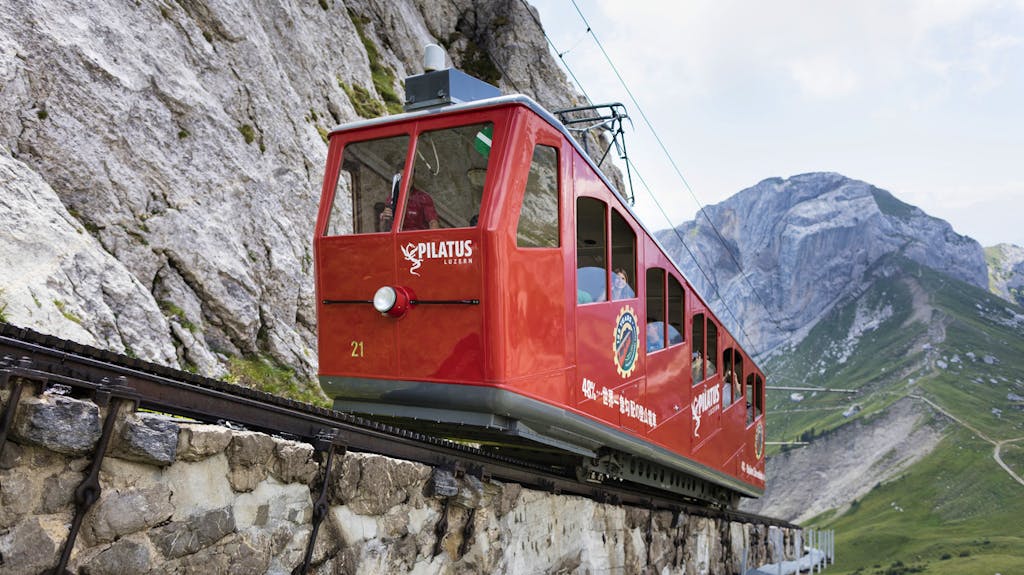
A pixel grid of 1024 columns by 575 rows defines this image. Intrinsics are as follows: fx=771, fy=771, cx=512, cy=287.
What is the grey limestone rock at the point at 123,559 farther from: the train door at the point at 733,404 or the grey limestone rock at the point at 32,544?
the train door at the point at 733,404

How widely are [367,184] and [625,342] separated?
3.10 metres

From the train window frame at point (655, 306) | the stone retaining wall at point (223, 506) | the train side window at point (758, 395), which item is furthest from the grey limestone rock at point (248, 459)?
the train side window at point (758, 395)

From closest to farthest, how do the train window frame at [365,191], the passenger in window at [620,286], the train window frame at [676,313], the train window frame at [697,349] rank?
the train window frame at [365,191] → the passenger in window at [620,286] → the train window frame at [676,313] → the train window frame at [697,349]

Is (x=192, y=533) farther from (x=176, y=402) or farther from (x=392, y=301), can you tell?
(x=392, y=301)

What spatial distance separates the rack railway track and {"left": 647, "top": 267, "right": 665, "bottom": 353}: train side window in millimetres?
3337

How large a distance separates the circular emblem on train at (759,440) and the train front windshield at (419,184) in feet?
39.3

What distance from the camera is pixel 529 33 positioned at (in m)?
36.2

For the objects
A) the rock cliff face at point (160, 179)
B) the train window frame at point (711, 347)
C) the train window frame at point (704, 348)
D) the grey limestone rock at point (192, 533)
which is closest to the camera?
the grey limestone rock at point (192, 533)

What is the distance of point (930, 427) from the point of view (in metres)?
143

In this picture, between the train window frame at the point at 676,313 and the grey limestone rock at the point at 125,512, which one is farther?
the train window frame at the point at 676,313

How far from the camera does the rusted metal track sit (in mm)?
3129

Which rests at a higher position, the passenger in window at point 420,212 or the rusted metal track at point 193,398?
the passenger in window at point 420,212

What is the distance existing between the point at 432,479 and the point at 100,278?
7458 mm

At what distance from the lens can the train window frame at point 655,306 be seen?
889 cm
